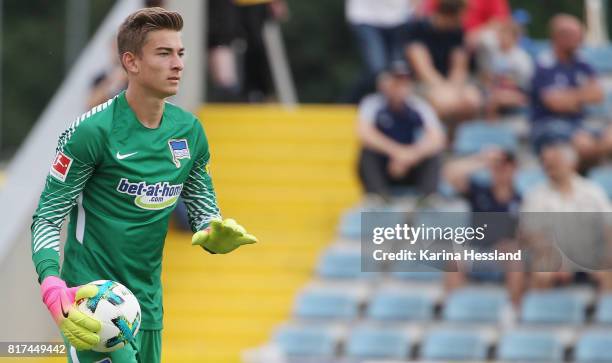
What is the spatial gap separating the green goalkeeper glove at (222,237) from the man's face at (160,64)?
54 cm

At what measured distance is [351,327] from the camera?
10.7 meters

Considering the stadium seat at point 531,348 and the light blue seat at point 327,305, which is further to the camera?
the light blue seat at point 327,305

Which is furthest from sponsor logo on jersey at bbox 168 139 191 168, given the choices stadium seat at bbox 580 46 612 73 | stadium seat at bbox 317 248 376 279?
stadium seat at bbox 580 46 612 73

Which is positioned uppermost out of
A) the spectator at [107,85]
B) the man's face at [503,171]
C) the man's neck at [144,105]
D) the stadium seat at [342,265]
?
the man's neck at [144,105]

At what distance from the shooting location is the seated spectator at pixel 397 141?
11.1 metres

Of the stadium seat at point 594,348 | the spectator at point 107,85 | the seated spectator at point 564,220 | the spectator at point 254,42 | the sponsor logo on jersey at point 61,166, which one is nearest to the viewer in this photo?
the sponsor logo on jersey at point 61,166

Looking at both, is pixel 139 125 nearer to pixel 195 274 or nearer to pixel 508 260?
pixel 508 260

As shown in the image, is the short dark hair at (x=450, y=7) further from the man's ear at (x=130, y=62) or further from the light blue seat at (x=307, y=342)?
the man's ear at (x=130, y=62)

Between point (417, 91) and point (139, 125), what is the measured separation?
6854mm

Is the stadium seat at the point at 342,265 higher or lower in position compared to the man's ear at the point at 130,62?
lower

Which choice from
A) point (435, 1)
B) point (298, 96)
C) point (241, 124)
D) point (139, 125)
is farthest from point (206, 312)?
point (298, 96)

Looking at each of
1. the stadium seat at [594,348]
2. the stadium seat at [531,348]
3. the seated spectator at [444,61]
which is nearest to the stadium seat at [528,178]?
the seated spectator at [444,61]

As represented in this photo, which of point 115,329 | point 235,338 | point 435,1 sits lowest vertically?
point 235,338

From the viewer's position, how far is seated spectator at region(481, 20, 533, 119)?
12.0m
